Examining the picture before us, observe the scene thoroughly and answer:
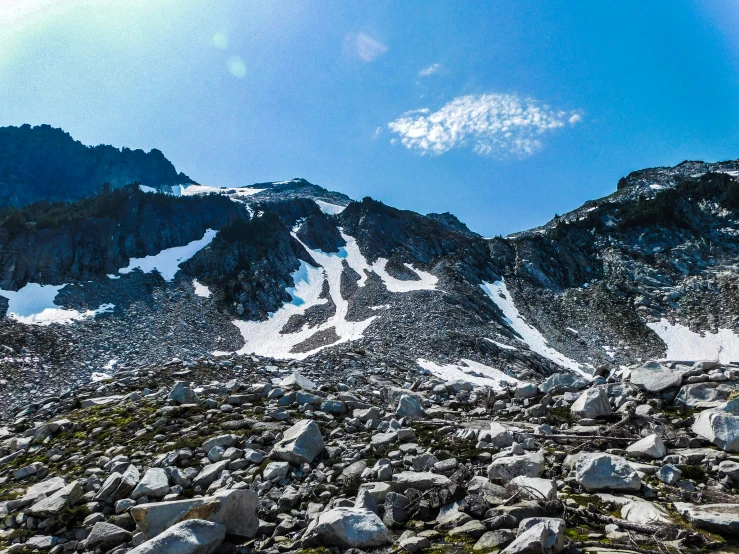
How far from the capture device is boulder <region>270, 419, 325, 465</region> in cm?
762

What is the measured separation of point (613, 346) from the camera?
63.9m

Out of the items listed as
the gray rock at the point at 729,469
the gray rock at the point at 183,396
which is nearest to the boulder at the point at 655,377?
the gray rock at the point at 729,469

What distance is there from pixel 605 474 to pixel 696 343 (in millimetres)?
74781

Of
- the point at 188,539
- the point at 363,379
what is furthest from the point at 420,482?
the point at 363,379

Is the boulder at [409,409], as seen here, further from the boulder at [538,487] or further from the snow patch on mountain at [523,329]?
the snow patch on mountain at [523,329]

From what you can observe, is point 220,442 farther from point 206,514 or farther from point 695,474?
point 695,474

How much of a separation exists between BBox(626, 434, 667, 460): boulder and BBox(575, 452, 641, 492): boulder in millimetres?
1138

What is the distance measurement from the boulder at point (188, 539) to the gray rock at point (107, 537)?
5.05 ft

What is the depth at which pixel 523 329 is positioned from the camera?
6800cm

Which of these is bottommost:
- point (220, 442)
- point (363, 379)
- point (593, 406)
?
point (593, 406)

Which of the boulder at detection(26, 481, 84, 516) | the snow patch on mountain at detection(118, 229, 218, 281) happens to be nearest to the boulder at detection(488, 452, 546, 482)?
the boulder at detection(26, 481, 84, 516)

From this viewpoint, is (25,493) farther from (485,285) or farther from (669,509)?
(485,285)

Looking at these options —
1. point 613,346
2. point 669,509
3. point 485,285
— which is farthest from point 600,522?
point 485,285

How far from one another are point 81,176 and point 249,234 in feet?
408
